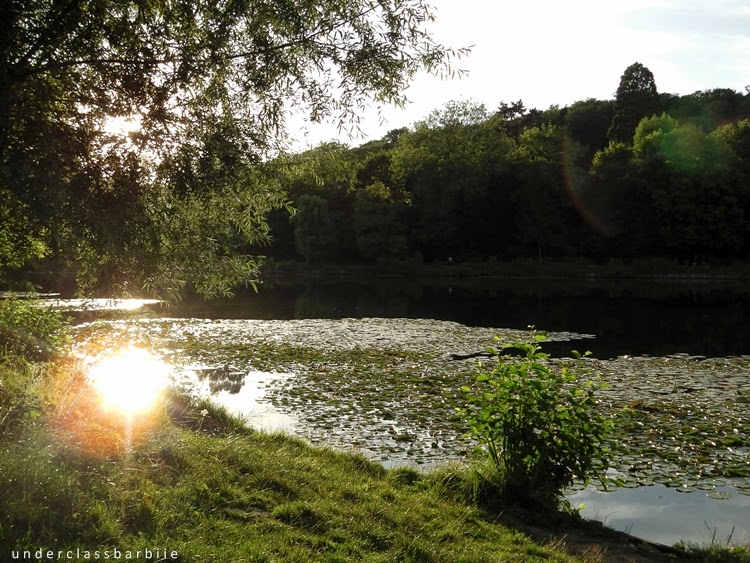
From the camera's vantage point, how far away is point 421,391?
47.5ft

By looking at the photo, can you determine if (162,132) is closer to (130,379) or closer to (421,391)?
(130,379)

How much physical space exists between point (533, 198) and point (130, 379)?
204ft

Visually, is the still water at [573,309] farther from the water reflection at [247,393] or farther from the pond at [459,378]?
the water reflection at [247,393]

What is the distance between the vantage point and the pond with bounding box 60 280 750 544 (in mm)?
9141

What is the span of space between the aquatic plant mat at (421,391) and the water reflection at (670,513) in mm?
183

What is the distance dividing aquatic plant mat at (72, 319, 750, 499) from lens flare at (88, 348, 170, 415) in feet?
1.93

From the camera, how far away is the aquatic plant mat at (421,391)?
33.0 feet

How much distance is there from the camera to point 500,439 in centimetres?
802

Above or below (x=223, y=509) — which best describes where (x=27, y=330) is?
above

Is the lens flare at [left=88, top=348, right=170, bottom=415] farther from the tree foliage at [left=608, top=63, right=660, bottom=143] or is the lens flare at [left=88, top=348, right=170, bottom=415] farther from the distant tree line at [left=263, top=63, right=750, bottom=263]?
the tree foliage at [left=608, top=63, right=660, bottom=143]

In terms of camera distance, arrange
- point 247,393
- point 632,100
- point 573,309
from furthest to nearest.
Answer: point 632,100, point 573,309, point 247,393

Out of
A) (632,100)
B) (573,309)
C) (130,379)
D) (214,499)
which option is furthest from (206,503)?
(632,100)

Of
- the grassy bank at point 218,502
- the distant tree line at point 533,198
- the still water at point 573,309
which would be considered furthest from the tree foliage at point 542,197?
the grassy bank at point 218,502

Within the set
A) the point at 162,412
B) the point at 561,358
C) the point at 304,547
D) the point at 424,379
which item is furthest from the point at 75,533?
the point at 561,358
